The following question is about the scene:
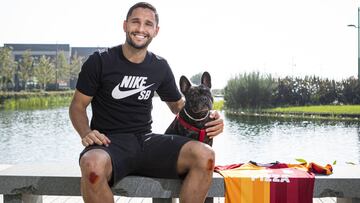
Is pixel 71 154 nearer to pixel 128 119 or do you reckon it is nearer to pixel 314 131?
pixel 314 131

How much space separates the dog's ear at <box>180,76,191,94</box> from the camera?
10.6 feet

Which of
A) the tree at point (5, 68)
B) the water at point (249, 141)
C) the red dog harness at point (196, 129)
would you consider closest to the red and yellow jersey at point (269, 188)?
the red dog harness at point (196, 129)

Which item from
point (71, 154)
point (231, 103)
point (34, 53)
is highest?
point (34, 53)

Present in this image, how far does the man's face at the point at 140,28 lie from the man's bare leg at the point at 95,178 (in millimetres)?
790

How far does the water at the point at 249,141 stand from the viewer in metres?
16.6

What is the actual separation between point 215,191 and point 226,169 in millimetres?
278

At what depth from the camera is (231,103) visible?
25.0 meters

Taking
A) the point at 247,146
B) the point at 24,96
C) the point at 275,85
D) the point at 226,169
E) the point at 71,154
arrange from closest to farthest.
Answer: the point at 226,169 < the point at 71,154 < the point at 247,146 < the point at 275,85 < the point at 24,96

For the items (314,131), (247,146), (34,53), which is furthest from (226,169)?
(34,53)

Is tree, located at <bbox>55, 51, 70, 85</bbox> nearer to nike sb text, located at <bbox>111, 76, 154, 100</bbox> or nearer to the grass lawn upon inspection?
the grass lawn

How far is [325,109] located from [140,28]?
2182 centimetres

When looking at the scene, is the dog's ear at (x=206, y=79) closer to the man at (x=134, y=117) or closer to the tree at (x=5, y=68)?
the man at (x=134, y=117)

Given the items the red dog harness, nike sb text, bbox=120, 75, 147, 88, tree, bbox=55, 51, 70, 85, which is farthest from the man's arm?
tree, bbox=55, 51, 70, 85

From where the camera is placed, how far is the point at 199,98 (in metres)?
3.03
